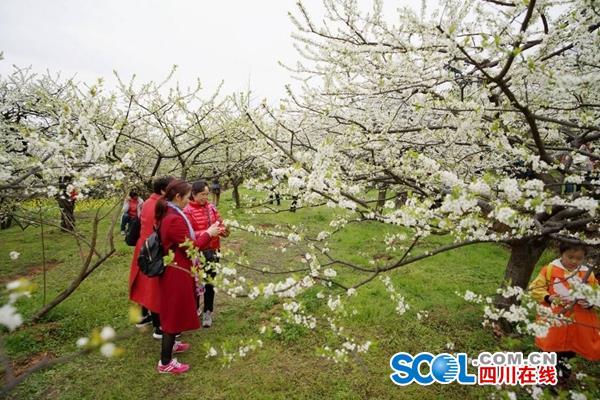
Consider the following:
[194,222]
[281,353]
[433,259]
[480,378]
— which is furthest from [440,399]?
[433,259]

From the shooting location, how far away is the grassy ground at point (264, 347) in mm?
3961

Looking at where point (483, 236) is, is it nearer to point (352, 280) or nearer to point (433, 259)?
point (352, 280)

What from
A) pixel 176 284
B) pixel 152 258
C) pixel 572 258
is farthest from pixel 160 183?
pixel 572 258

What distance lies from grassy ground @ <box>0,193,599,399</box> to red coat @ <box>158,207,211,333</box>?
422 millimetres

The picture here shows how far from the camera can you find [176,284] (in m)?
3.89

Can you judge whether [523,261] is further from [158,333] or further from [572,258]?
[158,333]

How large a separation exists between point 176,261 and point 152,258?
0.26 m

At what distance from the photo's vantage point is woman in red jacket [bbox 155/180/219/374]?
3770 millimetres

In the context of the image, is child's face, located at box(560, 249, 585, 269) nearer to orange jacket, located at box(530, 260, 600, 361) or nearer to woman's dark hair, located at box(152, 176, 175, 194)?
orange jacket, located at box(530, 260, 600, 361)

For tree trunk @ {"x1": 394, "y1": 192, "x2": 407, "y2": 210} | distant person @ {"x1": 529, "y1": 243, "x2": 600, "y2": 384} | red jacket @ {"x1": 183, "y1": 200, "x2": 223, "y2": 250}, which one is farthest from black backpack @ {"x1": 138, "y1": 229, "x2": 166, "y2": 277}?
distant person @ {"x1": 529, "y1": 243, "x2": 600, "y2": 384}

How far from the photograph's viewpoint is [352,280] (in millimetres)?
7020

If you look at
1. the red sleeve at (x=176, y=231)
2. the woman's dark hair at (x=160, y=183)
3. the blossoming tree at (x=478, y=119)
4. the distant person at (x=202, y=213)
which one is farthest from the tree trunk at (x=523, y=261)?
the woman's dark hair at (x=160, y=183)

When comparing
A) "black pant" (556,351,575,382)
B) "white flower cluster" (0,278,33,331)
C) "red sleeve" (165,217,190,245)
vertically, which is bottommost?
"black pant" (556,351,575,382)

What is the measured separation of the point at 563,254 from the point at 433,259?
5290mm
